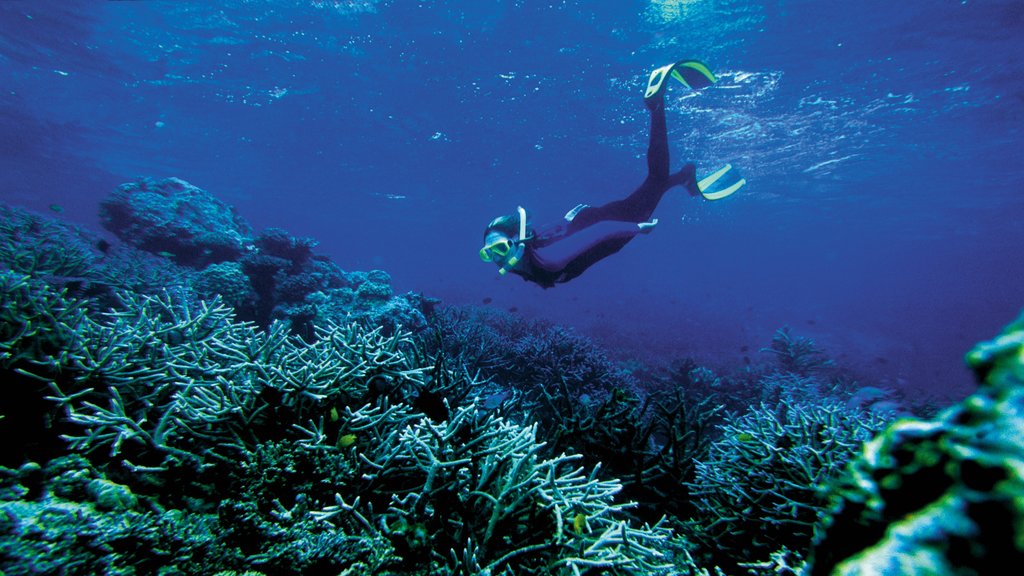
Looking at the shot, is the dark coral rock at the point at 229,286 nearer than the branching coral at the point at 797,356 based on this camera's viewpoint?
Yes

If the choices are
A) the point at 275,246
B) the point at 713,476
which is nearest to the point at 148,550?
the point at 713,476

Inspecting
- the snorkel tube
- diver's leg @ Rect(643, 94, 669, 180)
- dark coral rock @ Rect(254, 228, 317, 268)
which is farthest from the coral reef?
dark coral rock @ Rect(254, 228, 317, 268)

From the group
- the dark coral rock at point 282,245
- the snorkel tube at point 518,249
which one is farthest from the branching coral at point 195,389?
the dark coral rock at point 282,245

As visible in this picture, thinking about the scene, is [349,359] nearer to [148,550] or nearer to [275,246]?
[148,550]

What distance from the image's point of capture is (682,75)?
811 cm

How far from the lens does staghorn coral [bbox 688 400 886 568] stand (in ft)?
8.84

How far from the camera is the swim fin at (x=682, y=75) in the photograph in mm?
7328

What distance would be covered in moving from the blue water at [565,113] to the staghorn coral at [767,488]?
29.1 feet

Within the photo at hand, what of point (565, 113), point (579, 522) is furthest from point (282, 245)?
point (565, 113)

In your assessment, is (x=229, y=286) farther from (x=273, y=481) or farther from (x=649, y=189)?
(x=649, y=189)

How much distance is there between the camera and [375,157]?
90.0 feet

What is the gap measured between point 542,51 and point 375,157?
16.5m

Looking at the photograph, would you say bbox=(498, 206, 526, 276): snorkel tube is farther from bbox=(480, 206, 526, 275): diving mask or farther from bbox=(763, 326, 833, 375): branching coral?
bbox=(763, 326, 833, 375): branching coral

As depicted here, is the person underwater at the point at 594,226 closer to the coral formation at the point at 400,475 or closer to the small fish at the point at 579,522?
the coral formation at the point at 400,475
